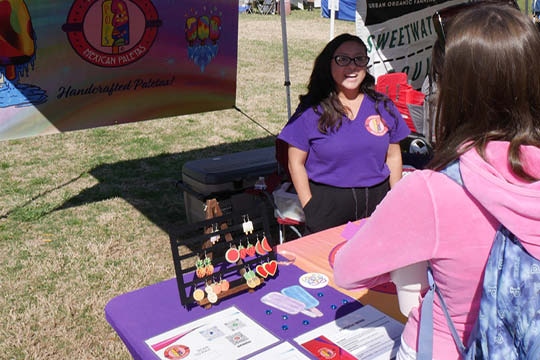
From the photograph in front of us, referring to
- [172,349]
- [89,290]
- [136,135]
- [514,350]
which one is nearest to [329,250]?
[172,349]

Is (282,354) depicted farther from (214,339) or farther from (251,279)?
(251,279)

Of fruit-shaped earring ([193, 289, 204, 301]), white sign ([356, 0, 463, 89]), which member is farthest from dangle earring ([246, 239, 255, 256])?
white sign ([356, 0, 463, 89])

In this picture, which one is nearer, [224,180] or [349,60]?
[349,60]

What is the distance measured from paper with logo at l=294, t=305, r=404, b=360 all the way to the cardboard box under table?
2184 millimetres

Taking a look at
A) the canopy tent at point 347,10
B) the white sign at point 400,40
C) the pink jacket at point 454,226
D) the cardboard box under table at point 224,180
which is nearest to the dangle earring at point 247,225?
the pink jacket at point 454,226

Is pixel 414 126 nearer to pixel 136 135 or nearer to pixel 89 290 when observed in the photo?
pixel 89 290

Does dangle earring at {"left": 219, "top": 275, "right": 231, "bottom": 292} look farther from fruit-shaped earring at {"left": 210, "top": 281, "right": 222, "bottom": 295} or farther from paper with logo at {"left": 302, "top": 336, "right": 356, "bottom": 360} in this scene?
paper with logo at {"left": 302, "top": 336, "right": 356, "bottom": 360}

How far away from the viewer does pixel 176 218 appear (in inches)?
178

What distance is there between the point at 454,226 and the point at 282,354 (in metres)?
0.66

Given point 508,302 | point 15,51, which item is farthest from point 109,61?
point 508,302

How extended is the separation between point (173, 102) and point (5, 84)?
4.39ft

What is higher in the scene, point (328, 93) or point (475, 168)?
point (475, 168)

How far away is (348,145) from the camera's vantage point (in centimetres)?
254

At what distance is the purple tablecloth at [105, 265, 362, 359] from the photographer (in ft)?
5.01
